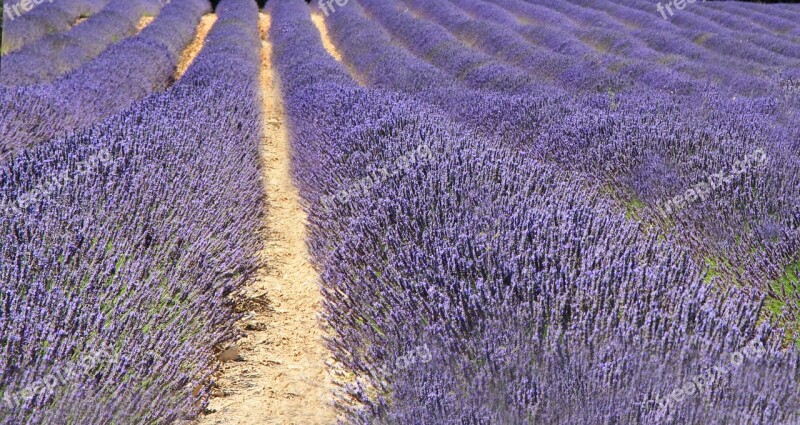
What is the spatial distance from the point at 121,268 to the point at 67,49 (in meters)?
7.39

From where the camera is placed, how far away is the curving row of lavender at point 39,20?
8883 millimetres

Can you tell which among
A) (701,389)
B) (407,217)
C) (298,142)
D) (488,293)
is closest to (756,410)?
(701,389)

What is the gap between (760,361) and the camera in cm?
145

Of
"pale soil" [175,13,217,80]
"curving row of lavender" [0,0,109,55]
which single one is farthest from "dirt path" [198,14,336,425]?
"curving row of lavender" [0,0,109,55]

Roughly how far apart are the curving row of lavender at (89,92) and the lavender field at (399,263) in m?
0.04

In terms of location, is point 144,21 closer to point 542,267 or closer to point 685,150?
point 685,150

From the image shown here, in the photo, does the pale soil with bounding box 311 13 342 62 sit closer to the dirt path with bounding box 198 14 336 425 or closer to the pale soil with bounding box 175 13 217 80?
the pale soil with bounding box 175 13 217 80

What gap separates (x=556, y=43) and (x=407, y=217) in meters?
7.11

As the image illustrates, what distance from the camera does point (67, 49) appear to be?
7.89 m

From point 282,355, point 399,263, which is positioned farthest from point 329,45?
point 399,263

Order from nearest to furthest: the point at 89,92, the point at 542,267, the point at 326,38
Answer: the point at 542,267, the point at 89,92, the point at 326,38

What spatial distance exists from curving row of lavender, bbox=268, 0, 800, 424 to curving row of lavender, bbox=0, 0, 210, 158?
2.03 meters

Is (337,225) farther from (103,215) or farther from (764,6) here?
(764,6)

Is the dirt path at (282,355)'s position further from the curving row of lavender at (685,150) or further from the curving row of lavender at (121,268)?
the curving row of lavender at (685,150)
